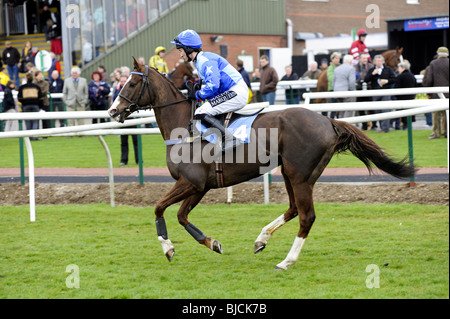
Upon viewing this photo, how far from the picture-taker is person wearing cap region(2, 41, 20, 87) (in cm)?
2250

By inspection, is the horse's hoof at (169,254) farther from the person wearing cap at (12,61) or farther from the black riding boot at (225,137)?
the person wearing cap at (12,61)

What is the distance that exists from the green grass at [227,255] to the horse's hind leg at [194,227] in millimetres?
153

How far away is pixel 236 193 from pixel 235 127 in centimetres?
356

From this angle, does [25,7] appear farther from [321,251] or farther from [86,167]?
[321,251]

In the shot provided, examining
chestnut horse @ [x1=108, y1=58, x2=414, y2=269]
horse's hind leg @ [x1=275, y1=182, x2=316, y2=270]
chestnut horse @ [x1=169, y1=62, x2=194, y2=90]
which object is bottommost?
horse's hind leg @ [x1=275, y1=182, x2=316, y2=270]

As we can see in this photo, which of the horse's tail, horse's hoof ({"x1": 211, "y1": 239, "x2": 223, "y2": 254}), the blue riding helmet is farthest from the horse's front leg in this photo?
the horse's tail

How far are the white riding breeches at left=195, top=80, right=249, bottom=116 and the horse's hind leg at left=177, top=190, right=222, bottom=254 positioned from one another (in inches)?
29.6

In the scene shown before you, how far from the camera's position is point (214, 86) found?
635 centimetres

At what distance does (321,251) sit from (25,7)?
21.4 m

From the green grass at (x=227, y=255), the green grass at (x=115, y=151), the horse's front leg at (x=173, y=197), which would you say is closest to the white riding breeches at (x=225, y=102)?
the horse's front leg at (x=173, y=197)

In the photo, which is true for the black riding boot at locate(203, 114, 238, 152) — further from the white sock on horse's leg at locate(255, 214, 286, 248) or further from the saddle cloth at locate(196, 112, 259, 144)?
the white sock on horse's leg at locate(255, 214, 286, 248)

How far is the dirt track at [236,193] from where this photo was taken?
8.83 m

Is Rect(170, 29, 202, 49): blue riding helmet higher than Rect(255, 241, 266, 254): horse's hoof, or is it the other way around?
Rect(170, 29, 202, 49): blue riding helmet

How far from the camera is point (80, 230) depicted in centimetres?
801
